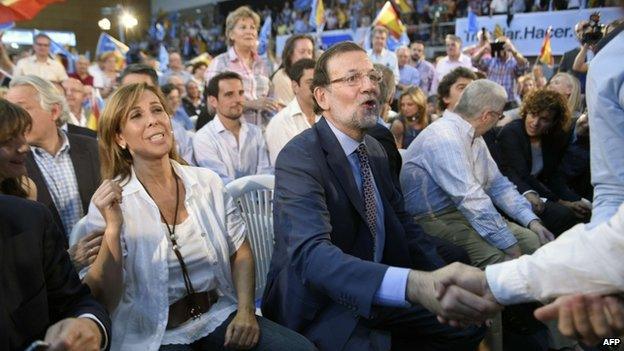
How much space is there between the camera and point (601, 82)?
5.78 ft

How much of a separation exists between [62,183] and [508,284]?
2259 mm

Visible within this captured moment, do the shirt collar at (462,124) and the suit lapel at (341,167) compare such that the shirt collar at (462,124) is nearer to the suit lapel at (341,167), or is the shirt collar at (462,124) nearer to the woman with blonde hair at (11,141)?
the suit lapel at (341,167)

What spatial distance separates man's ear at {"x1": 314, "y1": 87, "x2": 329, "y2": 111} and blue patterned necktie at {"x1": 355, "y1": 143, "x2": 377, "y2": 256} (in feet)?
0.81

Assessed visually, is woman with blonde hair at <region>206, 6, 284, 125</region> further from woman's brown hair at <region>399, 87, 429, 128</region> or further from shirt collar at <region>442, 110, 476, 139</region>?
shirt collar at <region>442, 110, 476, 139</region>

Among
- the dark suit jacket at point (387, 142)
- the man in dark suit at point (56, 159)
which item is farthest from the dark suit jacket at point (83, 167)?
the dark suit jacket at point (387, 142)

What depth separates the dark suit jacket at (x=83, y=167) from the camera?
290 centimetres

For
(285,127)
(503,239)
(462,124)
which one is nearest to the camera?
(503,239)

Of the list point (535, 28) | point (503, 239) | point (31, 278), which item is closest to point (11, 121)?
point (31, 278)

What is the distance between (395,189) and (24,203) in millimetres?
1568

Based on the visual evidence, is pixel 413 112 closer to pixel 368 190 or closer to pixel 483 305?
pixel 368 190

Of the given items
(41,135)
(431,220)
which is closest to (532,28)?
(431,220)

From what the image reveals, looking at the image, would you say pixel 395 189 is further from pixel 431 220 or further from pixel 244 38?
pixel 244 38

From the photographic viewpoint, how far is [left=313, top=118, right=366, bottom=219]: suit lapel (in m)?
2.27

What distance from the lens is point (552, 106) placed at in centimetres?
440
